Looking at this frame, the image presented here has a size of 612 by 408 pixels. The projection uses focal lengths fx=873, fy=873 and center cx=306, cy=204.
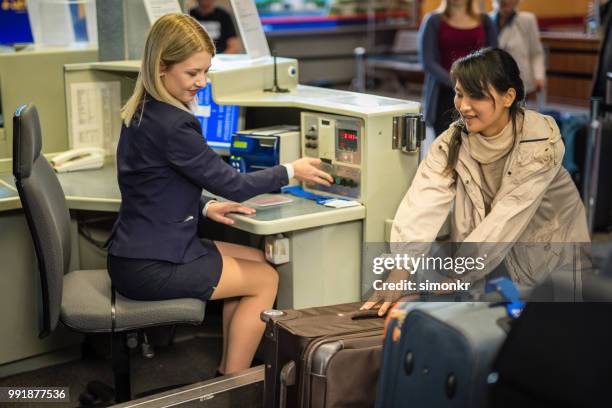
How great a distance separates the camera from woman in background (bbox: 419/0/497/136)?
458 centimetres

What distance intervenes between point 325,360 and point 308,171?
0.83 metres

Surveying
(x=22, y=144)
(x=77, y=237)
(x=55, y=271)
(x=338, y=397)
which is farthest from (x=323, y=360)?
(x=77, y=237)

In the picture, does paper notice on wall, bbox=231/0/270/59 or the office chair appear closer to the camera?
the office chair

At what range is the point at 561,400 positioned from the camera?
1.46m

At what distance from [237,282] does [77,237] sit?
34.8 inches

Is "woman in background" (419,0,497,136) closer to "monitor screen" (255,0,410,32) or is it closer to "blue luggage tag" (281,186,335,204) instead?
"blue luggage tag" (281,186,335,204)

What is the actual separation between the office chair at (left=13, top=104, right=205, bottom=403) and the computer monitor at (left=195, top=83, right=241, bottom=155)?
0.77m

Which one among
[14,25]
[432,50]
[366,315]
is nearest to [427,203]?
[366,315]

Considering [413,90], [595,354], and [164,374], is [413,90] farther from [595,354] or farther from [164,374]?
[595,354]

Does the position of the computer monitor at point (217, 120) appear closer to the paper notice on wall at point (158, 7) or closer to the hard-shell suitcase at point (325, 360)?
the paper notice on wall at point (158, 7)

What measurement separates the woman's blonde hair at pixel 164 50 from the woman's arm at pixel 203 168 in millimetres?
99

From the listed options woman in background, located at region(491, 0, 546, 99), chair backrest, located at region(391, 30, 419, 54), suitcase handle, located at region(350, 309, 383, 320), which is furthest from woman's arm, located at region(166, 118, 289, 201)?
chair backrest, located at region(391, 30, 419, 54)

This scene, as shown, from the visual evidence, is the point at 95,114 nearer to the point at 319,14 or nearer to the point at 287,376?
the point at 287,376

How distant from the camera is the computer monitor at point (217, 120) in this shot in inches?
129
